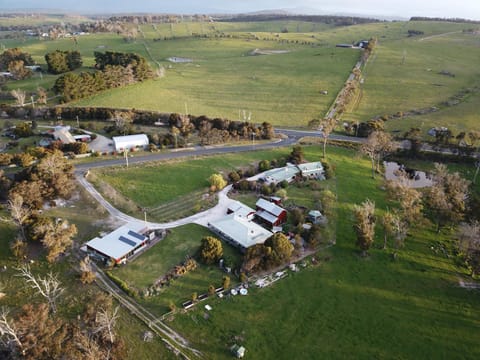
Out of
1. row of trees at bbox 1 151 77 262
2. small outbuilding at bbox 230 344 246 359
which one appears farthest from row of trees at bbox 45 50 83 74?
small outbuilding at bbox 230 344 246 359

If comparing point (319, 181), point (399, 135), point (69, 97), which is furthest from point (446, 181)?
point (69, 97)

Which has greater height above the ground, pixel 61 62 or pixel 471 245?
pixel 61 62

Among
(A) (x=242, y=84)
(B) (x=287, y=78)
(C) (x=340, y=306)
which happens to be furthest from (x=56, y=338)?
(B) (x=287, y=78)

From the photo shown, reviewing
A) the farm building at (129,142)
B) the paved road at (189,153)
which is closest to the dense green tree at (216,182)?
the paved road at (189,153)

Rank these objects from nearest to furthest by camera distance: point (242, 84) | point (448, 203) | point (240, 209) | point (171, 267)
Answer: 1. point (171, 267)
2. point (448, 203)
3. point (240, 209)
4. point (242, 84)

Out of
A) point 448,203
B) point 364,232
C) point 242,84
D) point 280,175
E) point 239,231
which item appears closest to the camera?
point 364,232

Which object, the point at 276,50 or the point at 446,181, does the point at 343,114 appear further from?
the point at 276,50

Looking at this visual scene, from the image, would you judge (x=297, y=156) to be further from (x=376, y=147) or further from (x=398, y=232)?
(x=398, y=232)
